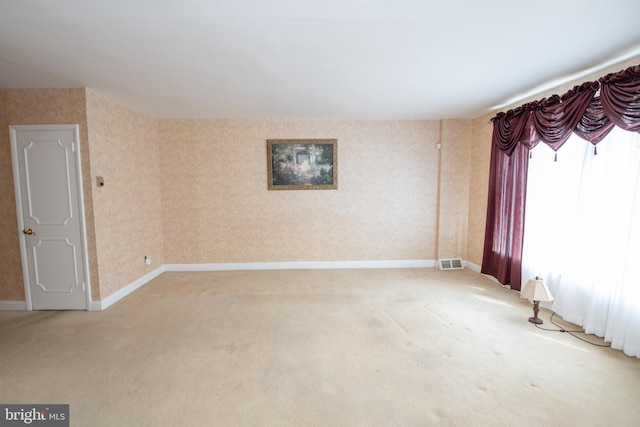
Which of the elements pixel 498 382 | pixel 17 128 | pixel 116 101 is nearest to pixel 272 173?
pixel 116 101

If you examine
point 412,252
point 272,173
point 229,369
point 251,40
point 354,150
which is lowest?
point 229,369

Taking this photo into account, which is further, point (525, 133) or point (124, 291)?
point (124, 291)

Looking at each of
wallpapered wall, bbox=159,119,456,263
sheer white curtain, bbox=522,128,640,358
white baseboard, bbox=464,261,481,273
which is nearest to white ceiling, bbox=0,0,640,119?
sheer white curtain, bbox=522,128,640,358

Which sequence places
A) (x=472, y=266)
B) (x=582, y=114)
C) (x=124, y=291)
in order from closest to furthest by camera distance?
(x=582, y=114), (x=124, y=291), (x=472, y=266)

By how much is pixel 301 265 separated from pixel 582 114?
166 inches

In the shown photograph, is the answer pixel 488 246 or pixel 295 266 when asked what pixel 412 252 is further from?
pixel 295 266

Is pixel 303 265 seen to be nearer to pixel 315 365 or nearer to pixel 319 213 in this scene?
pixel 319 213

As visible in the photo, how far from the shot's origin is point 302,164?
16.6 feet

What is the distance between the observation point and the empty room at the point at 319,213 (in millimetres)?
2002

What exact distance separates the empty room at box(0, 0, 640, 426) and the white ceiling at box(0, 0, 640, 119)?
23mm

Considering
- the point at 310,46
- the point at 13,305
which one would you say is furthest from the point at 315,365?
the point at 13,305

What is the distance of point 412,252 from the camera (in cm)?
528

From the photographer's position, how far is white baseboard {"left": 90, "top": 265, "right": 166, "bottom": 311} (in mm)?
3545

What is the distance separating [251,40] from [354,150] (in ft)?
10.1
